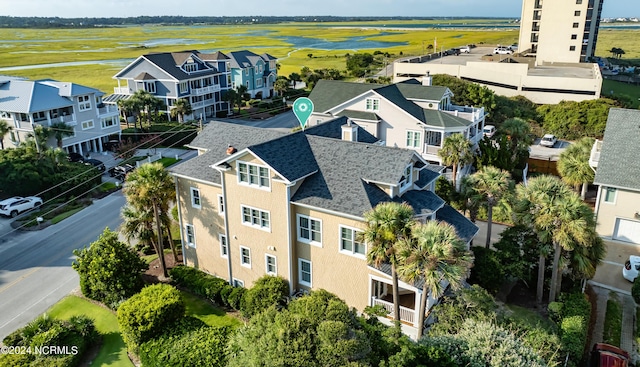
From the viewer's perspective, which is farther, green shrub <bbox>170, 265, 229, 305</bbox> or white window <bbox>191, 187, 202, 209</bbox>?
white window <bbox>191, 187, 202, 209</bbox>

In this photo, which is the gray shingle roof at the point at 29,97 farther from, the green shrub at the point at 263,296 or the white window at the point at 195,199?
the green shrub at the point at 263,296

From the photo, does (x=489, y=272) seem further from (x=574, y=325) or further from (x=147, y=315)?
(x=147, y=315)

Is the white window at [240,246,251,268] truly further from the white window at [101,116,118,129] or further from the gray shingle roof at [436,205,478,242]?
the white window at [101,116,118,129]

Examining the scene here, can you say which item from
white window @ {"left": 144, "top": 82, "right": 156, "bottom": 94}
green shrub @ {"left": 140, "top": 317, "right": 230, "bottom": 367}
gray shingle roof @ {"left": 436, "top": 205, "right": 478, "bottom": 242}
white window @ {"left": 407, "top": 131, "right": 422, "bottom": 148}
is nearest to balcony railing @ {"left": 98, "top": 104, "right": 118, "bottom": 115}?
white window @ {"left": 144, "top": 82, "right": 156, "bottom": 94}

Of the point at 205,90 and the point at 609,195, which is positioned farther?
the point at 205,90

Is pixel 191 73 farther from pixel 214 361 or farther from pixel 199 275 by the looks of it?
pixel 214 361

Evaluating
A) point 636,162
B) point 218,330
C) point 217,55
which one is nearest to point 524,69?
point 636,162

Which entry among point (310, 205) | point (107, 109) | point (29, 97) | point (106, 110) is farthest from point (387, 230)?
point (107, 109)
